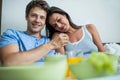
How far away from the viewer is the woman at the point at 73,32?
5.68ft

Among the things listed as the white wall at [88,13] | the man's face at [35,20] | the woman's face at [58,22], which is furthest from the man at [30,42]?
the white wall at [88,13]

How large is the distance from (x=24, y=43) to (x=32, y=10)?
0.29 metres

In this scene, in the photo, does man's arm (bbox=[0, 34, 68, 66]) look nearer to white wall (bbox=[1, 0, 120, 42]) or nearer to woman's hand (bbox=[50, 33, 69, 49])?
woman's hand (bbox=[50, 33, 69, 49])

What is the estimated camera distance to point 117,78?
0.48 m

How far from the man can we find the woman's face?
182 mm

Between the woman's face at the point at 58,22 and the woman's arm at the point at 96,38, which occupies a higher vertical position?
the woman's face at the point at 58,22

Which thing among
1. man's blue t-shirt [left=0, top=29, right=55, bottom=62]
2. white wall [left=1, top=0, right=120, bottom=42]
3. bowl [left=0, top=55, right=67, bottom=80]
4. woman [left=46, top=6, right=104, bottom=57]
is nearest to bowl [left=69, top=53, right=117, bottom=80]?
bowl [left=0, top=55, right=67, bottom=80]

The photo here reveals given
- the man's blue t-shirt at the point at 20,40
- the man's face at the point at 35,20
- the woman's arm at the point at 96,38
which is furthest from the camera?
the woman's arm at the point at 96,38

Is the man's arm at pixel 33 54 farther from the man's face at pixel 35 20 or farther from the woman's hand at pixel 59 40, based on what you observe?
the man's face at pixel 35 20

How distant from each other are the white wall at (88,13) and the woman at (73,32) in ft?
1.16

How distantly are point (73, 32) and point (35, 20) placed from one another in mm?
435

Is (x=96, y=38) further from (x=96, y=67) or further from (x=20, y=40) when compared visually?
(x=96, y=67)

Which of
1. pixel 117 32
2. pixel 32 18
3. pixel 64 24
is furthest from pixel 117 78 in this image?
pixel 117 32

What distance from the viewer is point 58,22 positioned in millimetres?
1763
